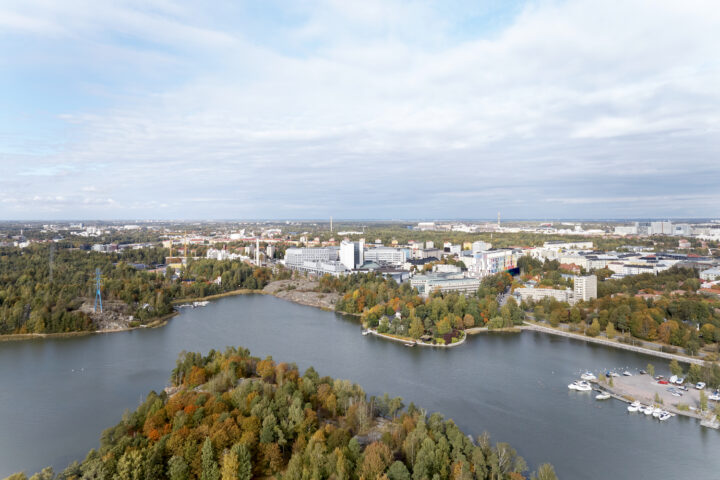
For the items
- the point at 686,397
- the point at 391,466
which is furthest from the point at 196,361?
the point at 686,397

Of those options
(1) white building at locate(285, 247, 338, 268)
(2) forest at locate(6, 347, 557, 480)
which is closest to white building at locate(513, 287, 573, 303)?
(2) forest at locate(6, 347, 557, 480)

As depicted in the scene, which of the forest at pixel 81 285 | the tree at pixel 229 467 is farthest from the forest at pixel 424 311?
the tree at pixel 229 467

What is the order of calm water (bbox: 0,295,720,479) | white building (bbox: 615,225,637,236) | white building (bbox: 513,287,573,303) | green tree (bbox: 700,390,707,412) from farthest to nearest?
white building (bbox: 615,225,637,236)
white building (bbox: 513,287,573,303)
green tree (bbox: 700,390,707,412)
calm water (bbox: 0,295,720,479)

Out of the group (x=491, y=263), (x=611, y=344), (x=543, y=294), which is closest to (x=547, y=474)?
(x=611, y=344)

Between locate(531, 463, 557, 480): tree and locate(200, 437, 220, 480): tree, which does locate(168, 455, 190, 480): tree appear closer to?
locate(200, 437, 220, 480): tree

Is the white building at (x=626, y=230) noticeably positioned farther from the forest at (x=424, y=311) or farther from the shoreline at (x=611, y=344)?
the shoreline at (x=611, y=344)

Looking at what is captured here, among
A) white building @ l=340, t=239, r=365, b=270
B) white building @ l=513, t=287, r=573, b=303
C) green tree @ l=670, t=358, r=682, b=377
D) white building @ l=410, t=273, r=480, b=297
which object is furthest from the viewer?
white building @ l=340, t=239, r=365, b=270

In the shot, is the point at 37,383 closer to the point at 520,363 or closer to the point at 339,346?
the point at 339,346
